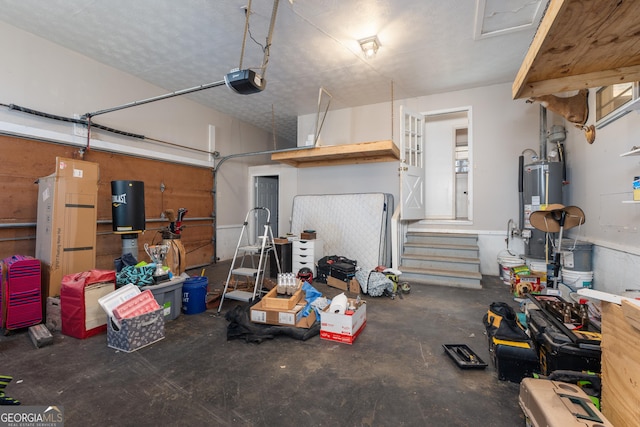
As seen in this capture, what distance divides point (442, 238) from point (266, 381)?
14.0 feet

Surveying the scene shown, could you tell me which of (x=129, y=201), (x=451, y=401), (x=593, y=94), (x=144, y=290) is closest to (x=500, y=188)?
(x=593, y=94)

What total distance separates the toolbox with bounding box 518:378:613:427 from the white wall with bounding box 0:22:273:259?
5.45 m

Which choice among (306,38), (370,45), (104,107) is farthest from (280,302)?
(104,107)

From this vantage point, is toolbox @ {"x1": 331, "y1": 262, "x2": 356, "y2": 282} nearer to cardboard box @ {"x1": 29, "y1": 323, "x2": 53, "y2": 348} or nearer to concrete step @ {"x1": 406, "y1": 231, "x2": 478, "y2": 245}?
concrete step @ {"x1": 406, "y1": 231, "x2": 478, "y2": 245}

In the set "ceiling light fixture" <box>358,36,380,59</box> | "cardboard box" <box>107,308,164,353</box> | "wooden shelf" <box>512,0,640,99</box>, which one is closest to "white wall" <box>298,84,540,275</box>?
"ceiling light fixture" <box>358,36,380,59</box>

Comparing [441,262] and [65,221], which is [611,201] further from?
[65,221]

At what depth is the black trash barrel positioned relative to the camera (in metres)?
3.55

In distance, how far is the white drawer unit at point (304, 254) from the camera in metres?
4.80

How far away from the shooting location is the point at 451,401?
1775mm

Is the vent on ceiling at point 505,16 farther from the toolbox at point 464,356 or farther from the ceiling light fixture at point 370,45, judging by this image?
the toolbox at point 464,356

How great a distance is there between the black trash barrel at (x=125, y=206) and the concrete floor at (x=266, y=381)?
4.51 ft

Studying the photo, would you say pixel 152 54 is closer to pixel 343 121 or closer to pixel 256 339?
pixel 343 121

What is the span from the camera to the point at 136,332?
7.87ft

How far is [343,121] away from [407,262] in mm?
3316
